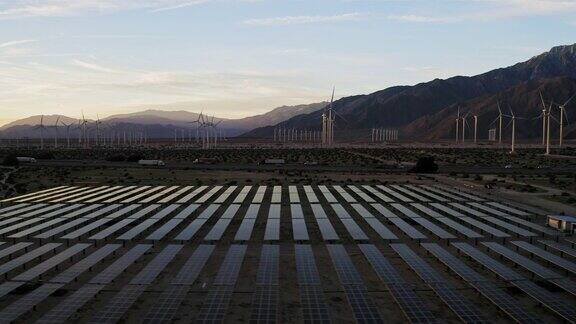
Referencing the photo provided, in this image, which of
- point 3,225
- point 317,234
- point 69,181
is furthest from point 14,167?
point 317,234

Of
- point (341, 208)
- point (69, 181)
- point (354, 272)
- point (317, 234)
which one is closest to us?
point (354, 272)

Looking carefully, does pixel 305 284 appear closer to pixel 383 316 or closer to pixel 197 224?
pixel 383 316

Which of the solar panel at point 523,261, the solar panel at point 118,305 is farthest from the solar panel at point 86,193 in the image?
the solar panel at point 523,261

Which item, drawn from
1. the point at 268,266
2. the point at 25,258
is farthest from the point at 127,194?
the point at 268,266

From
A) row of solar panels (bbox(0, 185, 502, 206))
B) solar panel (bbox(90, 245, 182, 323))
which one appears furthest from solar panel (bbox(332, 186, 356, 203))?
solar panel (bbox(90, 245, 182, 323))

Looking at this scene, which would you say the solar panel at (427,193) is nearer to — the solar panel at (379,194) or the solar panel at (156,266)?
the solar panel at (379,194)

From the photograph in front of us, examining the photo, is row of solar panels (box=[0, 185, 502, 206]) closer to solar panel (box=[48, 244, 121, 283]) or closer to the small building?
the small building
